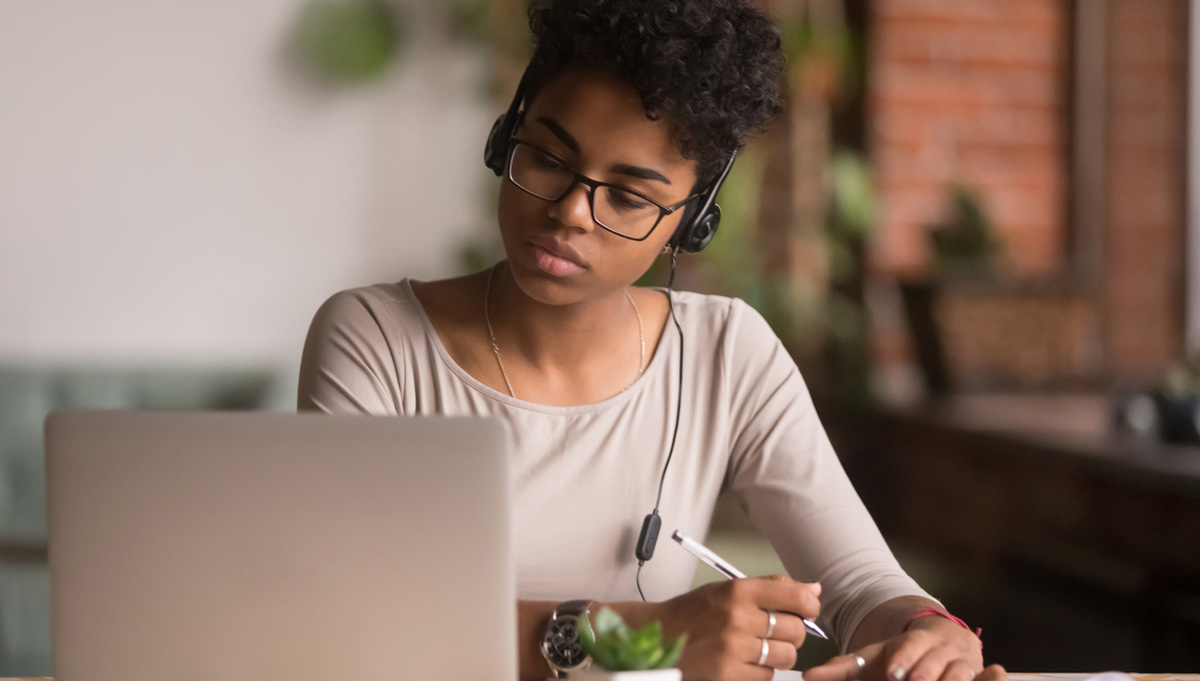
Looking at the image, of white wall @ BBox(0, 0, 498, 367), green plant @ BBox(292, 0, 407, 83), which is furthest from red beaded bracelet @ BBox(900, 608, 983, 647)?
green plant @ BBox(292, 0, 407, 83)

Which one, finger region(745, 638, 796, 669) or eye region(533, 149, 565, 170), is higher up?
eye region(533, 149, 565, 170)

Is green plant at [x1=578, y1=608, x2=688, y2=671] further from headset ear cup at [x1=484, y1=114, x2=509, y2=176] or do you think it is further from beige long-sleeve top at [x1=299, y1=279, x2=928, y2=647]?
headset ear cup at [x1=484, y1=114, x2=509, y2=176]

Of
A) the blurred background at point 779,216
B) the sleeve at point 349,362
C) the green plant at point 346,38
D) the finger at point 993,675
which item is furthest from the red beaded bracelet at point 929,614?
the green plant at point 346,38

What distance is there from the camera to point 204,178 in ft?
9.52

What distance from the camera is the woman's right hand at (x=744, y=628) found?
0.97 m

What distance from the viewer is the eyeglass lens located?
4.06 feet

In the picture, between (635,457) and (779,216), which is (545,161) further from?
(779,216)

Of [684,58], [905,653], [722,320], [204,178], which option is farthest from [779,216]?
[905,653]

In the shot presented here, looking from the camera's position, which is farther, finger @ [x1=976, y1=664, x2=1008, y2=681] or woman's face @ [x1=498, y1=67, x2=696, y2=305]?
woman's face @ [x1=498, y1=67, x2=696, y2=305]

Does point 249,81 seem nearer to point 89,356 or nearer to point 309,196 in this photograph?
point 309,196

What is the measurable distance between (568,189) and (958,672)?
641 millimetres

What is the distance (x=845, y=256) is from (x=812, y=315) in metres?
0.19

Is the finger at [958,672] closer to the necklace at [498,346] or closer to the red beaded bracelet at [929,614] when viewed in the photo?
the red beaded bracelet at [929,614]

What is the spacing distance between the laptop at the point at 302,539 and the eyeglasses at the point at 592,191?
1.61ft
